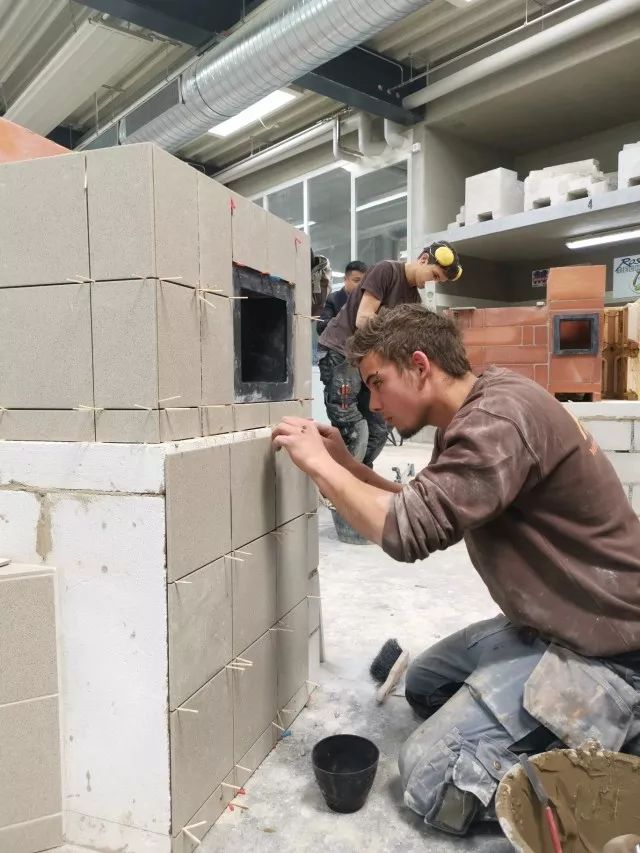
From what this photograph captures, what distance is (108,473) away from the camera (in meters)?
1.34

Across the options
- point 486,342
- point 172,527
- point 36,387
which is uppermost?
point 486,342

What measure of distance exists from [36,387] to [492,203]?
570 cm

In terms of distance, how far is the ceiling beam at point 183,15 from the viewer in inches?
173

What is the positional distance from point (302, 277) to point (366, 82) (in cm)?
485

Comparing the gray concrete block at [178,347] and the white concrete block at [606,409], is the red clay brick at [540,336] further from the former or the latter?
the gray concrete block at [178,347]

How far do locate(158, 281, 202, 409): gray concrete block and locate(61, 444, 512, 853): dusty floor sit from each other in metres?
1.06

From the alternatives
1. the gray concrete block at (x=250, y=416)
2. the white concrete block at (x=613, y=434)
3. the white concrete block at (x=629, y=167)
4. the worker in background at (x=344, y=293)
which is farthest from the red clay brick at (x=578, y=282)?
the gray concrete block at (x=250, y=416)

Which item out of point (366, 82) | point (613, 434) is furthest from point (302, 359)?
point (366, 82)

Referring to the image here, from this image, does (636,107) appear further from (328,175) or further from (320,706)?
(320,706)

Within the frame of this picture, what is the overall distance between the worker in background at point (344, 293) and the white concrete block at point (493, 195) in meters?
2.25

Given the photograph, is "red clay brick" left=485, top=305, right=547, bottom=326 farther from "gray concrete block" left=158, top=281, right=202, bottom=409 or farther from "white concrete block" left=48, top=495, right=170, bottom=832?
"white concrete block" left=48, top=495, right=170, bottom=832

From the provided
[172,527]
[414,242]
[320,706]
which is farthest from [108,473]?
[414,242]

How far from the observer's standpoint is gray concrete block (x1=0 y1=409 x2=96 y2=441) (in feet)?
4.54

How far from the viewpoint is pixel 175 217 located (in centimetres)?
136
